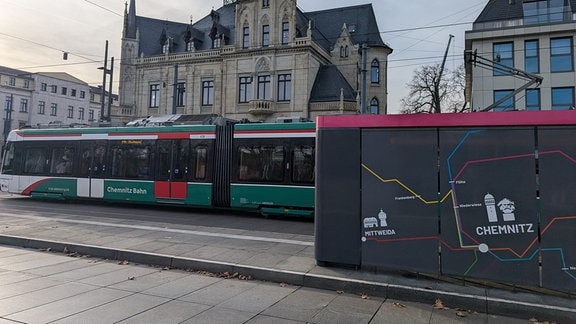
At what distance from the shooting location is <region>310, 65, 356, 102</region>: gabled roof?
37938 mm

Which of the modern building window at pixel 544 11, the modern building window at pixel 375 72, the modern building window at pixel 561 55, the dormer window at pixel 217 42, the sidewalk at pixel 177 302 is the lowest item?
the sidewalk at pixel 177 302

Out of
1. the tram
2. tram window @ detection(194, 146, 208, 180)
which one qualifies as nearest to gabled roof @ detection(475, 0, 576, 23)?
the tram

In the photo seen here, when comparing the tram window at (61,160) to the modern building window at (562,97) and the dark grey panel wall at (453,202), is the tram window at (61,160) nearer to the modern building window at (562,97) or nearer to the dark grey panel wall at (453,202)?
the dark grey panel wall at (453,202)

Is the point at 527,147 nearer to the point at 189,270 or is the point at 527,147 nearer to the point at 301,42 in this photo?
the point at 189,270

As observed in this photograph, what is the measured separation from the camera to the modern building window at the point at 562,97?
1169 inches

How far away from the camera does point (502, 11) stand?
108ft

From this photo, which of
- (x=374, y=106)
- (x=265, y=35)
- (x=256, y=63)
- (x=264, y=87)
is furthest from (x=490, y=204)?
(x=374, y=106)

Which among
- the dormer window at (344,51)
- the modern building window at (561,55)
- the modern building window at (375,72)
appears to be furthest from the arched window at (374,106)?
the modern building window at (561,55)

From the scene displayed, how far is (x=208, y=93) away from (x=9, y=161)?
2531 centimetres

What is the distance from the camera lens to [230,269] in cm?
670

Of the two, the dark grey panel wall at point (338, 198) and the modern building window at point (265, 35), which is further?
the modern building window at point (265, 35)

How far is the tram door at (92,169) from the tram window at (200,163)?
181 inches

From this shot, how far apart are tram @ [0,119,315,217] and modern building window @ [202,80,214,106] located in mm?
24416

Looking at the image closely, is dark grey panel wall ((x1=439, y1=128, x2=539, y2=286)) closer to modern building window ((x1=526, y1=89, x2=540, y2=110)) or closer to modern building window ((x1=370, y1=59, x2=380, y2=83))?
modern building window ((x1=526, y1=89, x2=540, y2=110))
